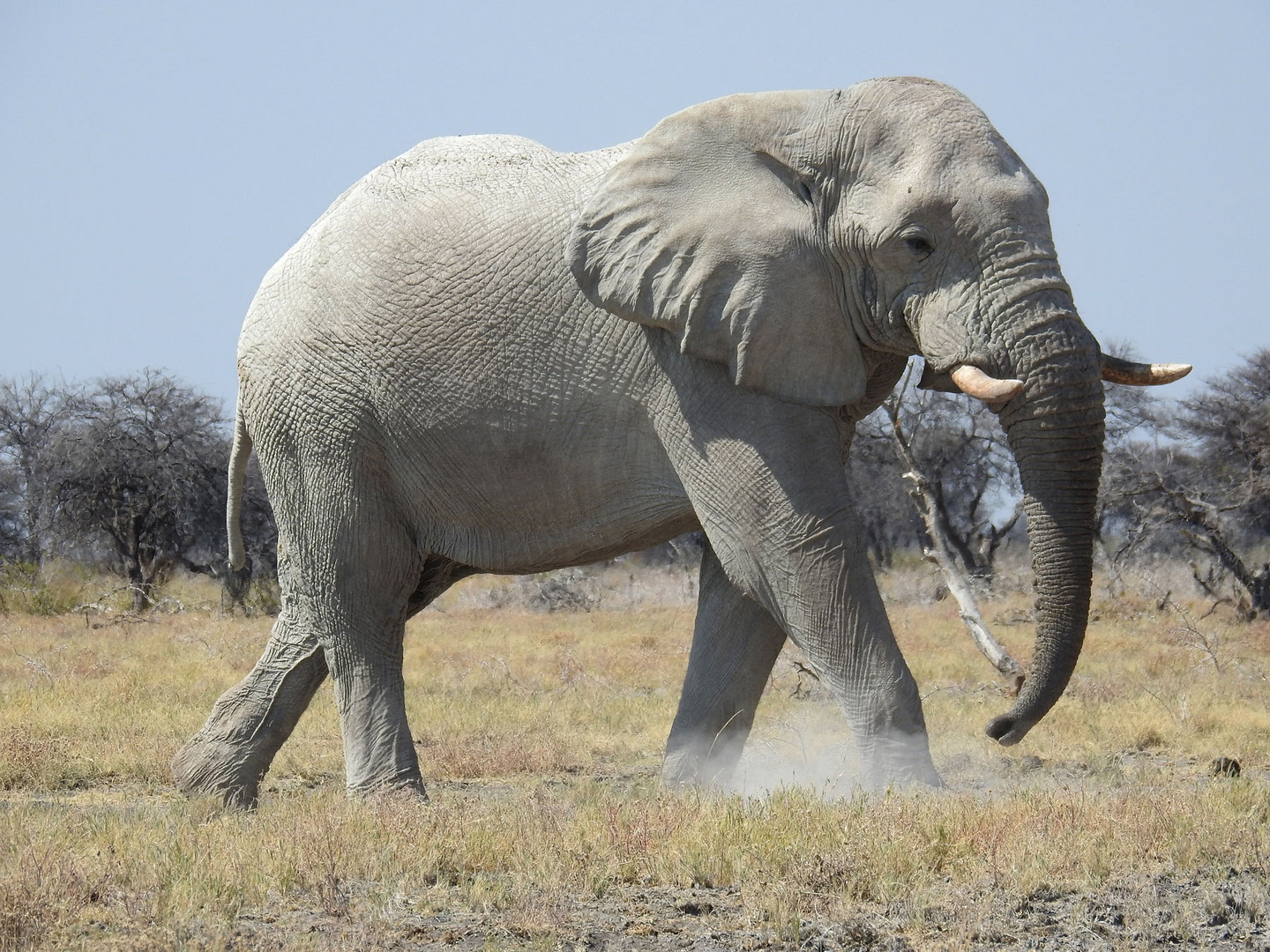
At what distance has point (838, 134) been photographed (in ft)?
19.6

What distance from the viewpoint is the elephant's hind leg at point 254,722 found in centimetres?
756

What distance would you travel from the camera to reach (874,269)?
588 centimetres

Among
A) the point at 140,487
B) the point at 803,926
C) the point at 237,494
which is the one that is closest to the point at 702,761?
the point at 803,926

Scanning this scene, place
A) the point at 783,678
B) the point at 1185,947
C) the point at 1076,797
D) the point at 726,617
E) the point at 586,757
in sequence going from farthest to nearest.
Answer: the point at 783,678 → the point at 586,757 → the point at 726,617 → the point at 1076,797 → the point at 1185,947

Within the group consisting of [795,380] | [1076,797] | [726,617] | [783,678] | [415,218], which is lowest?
[783,678]

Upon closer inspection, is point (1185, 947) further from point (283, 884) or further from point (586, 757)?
point (586, 757)

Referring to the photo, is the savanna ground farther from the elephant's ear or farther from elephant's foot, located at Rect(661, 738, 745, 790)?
the elephant's ear

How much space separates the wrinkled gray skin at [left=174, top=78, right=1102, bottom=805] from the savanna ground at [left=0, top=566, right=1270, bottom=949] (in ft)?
1.92

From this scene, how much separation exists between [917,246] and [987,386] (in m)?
0.73

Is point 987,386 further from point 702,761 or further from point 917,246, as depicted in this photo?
point 702,761

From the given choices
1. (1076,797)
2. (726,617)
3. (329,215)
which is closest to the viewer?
(1076,797)

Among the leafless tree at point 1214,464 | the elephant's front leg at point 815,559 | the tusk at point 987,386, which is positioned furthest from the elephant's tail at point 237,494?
the leafless tree at point 1214,464

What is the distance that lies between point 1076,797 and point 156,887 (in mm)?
3291

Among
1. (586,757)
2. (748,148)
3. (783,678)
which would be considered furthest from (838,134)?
(783,678)
